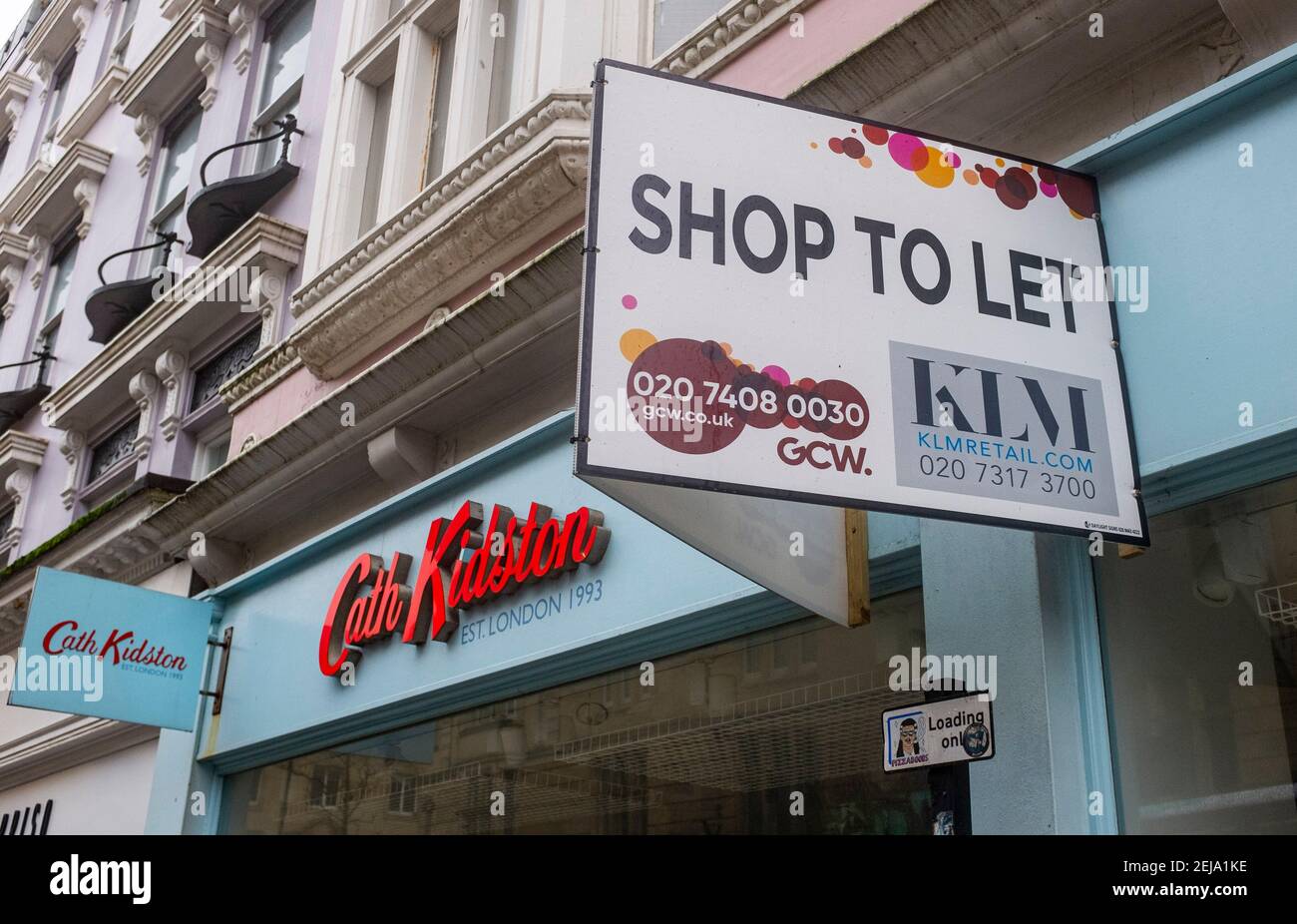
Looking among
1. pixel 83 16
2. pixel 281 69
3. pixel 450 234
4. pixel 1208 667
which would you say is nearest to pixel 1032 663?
pixel 1208 667

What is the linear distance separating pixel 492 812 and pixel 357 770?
1.51m

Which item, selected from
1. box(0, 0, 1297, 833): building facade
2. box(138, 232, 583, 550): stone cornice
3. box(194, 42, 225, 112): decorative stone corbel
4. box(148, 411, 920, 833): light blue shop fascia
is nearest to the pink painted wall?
box(0, 0, 1297, 833): building facade

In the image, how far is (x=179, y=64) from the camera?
1647cm

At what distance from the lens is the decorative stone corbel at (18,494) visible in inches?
673

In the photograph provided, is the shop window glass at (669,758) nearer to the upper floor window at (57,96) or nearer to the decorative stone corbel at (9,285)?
the decorative stone corbel at (9,285)

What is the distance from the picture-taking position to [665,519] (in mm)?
4629

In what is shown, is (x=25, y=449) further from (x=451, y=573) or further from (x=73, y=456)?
(x=451, y=573)

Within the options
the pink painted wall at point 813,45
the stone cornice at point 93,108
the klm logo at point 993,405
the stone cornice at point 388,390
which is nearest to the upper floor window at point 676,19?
the pink painted wall at point 813,45

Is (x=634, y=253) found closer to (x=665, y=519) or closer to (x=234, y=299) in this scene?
(x=665, y=519)

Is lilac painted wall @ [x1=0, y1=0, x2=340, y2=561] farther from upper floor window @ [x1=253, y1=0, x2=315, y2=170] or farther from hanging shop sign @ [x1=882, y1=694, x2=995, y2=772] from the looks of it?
hanging shop sign @ [x1=882, y1=694, x2=995, y2=772]

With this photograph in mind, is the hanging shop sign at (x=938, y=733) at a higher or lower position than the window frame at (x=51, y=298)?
lower

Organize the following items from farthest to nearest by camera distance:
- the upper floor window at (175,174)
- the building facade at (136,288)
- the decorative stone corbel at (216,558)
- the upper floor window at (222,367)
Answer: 1. the upper floor window at (175,174)
2. the upper floor window at (222,367)
3. the building facade at (136,288)
4. the decorative stone corbel at (216,558)

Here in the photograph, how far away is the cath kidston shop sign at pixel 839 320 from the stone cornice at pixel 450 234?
10.9ft
